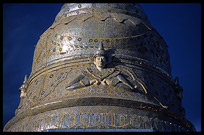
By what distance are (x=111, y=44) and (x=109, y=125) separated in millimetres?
3485

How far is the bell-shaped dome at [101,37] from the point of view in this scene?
45.6ft

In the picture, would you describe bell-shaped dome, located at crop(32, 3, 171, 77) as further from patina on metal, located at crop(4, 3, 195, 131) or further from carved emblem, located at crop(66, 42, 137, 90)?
carved emblem, located at crop(66, 42, 137, 90)

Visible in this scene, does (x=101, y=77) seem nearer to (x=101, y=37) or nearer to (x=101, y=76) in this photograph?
(x=101, y=76)

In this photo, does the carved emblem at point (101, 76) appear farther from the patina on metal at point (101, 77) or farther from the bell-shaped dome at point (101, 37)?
the bell-shaped dome at point (101, 37)

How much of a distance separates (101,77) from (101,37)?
70.9 inches

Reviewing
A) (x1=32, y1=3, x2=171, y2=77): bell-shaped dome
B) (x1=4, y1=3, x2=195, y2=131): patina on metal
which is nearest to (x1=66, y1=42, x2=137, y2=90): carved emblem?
(x1=4, y1=3, x2=195, y2=131): patina on metal

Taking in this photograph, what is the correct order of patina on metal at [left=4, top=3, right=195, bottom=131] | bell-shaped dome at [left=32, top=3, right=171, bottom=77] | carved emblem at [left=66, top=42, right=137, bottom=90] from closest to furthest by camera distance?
1. patina on metal at [left=4, top=3, right=195, bottom=131]
2. carved emblem at [left=66, top=42, right=137, bottom=90]
3. bell-shaped dome at [left=32, top=3, right=171, bottom=77]

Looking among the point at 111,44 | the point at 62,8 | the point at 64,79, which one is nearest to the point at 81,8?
the point at 62,8

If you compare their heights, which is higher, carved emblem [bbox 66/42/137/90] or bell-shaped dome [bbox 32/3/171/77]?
bell-shaped dome [bbox 32/3/171/77]

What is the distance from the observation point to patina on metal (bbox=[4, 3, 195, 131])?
1192 centimetres

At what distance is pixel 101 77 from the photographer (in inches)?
505

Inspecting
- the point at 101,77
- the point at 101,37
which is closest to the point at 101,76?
the point at 101,77

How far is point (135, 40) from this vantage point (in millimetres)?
14320

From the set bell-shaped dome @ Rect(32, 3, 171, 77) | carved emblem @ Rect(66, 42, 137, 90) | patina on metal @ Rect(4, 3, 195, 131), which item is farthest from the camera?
bell-shaped dome @ Rect(32, 3, 171, 77)
